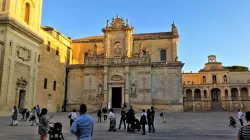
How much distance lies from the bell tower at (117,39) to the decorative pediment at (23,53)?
564 inches

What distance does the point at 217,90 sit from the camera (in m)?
55.0

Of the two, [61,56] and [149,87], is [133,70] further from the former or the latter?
[61,56]

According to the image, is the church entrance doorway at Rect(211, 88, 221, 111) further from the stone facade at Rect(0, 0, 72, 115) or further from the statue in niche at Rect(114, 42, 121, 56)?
the stone facade at Rect(0, 0, 72, 115)

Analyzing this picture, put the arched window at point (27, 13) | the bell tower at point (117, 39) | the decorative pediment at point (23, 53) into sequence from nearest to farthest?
the decorative pediment at point (23, 53) → the arched window at point (27, 13) → the bell tower at point (117, 39)

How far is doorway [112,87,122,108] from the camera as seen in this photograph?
3766 centimetres

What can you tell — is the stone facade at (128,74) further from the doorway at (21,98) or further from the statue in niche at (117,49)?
the doorway at (21,98)

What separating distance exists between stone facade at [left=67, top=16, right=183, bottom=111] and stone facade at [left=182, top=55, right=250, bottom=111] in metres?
18.3

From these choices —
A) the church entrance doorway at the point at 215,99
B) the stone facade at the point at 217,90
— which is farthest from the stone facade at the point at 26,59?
the church entrance doorway at the point at 215,99

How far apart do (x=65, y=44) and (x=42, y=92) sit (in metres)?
11.8

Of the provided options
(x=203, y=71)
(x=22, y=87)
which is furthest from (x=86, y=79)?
(x=203, y=71)

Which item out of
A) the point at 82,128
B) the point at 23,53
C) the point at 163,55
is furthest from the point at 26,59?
the point at 82,128

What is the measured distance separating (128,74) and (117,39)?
23.1 ft

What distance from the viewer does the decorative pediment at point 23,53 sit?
25.4m

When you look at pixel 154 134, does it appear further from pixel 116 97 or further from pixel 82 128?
pixel 116 97
